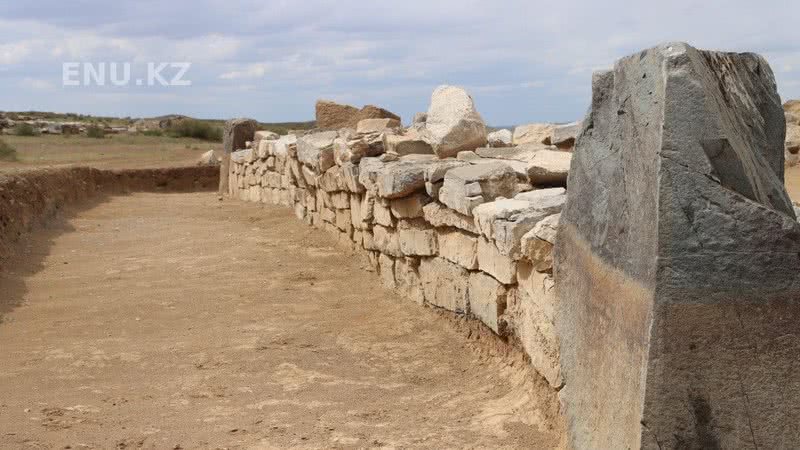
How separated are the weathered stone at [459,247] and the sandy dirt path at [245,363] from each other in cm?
43

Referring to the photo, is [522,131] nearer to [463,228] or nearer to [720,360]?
[463,228]

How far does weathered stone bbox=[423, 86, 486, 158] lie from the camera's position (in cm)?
696

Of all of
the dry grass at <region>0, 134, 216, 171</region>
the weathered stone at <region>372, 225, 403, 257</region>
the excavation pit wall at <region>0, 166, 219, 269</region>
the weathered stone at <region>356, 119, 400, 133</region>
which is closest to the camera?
the weathered stone at <region>372, 225, 403, 257</region>

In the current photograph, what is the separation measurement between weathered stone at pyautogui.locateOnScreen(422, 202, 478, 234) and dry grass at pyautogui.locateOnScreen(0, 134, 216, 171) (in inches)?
664

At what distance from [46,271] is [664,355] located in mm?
7268

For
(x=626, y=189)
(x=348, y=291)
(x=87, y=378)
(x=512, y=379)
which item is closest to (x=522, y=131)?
(x=348, y=291)

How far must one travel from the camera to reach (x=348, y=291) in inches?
276

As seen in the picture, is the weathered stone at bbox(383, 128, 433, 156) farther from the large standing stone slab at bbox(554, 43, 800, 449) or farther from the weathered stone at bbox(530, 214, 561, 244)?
the large standing stone slab at bbox(554, 43, 800, 449)

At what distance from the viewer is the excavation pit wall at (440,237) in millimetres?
4148

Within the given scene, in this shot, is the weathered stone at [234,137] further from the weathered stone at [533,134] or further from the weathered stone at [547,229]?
the weathered stone at [547,229]

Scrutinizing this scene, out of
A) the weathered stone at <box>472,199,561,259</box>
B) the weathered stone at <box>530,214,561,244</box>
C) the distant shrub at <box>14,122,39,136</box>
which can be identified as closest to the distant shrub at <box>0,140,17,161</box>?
the distant shrub at <box>14,122,39,136</box>

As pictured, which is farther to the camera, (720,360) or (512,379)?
(512,379)

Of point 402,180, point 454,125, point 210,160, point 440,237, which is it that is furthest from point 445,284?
point 210,160

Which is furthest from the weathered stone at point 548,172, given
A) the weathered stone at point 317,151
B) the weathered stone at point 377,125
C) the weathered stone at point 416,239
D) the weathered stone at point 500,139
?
the weathered stone at point 377,125
